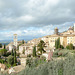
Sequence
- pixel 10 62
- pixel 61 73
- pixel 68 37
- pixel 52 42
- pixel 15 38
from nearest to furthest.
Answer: pixel 61 73 → pixel 10 62 → pixel 68 37 → pixel 52 42 → pixel 15 38

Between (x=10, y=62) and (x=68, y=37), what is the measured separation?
22.3 metres

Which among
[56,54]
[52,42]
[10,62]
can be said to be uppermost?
[52,42]

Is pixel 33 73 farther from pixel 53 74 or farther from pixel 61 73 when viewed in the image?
pixel 61 73

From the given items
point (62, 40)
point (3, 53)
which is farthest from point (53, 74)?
point (3, 53)

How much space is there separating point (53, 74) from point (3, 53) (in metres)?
28.9

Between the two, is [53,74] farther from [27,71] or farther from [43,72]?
[27,71]

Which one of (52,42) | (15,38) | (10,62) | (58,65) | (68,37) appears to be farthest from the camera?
(15,38)

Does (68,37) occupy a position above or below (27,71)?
A: above

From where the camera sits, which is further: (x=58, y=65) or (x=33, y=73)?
(x=58, y=65)

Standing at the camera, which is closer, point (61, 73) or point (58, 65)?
point (61, 73)

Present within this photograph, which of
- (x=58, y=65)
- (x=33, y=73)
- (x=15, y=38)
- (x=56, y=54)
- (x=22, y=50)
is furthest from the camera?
(x=15, y=38)

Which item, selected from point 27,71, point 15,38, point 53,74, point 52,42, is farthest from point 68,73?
point 15,38

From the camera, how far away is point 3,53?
30359 mm

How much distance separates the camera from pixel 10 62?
19.9 m
